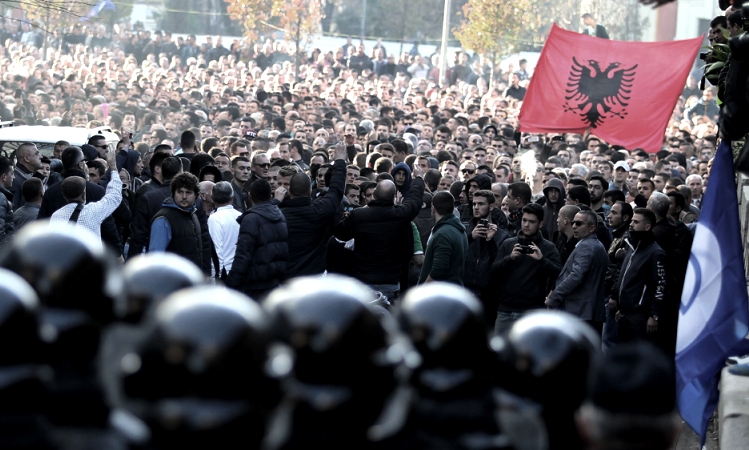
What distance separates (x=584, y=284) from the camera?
7.84m

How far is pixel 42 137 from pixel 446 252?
19.5 feet

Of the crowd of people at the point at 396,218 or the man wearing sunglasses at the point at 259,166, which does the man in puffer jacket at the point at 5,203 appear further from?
the man wearing sunglasses at the point at 259,166

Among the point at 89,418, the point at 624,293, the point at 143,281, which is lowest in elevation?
the point at 624,293

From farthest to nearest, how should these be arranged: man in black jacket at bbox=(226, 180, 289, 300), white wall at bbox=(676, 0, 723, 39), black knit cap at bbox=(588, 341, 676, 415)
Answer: white wall at bbox=(676, 0, 723, 39)
man in black jacket at bbox=(226, 180, 289, 300)
black knit cap at bbox=(588, 341, 676, 415)

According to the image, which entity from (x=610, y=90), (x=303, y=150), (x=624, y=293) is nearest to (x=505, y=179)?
(x=610, y=90)

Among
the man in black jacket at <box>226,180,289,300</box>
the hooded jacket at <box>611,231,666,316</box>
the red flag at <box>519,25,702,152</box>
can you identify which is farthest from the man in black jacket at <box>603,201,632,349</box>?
the red flag at <box>519,25,702,152</box>

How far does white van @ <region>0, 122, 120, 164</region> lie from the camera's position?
11867mm

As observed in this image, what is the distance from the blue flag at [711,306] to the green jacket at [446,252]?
245 cm

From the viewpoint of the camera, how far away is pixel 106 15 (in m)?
32.9

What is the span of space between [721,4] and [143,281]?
457 centimetres

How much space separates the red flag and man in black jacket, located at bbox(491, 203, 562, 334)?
13.2 feet

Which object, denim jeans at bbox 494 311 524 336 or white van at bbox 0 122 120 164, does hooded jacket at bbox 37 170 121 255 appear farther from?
white van at bbox 0 122 120 164

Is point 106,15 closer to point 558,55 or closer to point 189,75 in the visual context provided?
point 189,75

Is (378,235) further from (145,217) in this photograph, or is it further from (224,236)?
(145,217)
